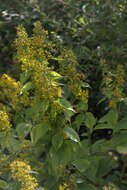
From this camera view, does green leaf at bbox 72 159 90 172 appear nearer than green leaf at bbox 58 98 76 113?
No

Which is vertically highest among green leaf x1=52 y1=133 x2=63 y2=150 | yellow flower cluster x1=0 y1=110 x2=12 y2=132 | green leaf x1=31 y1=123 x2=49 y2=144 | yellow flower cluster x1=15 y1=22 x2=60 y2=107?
yellow flower cluster x1=15 y1=22 x2=60 y2=107

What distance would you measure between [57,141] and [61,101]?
0.64 ft

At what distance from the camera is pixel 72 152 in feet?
4.92

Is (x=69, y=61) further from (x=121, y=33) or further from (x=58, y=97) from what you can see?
(x=121, y=33)

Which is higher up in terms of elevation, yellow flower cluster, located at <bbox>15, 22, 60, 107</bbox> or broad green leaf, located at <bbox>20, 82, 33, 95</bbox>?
yellow flower cluster, located at <bbox>15, 22, 60, 107</bbox>

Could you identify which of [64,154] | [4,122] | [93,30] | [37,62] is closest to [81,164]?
[64,154]

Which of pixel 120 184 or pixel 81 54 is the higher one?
pixel 81 54

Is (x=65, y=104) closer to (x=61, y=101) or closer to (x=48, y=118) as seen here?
(x=61, y=101)

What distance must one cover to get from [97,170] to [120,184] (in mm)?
306

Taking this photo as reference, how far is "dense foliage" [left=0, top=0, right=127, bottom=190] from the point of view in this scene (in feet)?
4.46

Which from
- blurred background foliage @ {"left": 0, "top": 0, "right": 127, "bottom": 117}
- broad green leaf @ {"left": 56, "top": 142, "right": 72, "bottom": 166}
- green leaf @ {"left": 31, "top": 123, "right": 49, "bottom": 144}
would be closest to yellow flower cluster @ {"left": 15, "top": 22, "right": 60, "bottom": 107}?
green leaf @ {"left": 31, "top": 123, "right": 49, "bottom": 144}

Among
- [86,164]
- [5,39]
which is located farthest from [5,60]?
[86,164]

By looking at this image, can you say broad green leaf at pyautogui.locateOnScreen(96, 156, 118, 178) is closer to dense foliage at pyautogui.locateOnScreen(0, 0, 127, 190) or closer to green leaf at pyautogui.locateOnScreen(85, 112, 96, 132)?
dense foliage at pyautogui.locateOnScreen(0, 0, 127, 190)

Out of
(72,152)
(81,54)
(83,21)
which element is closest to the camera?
(72,152)
